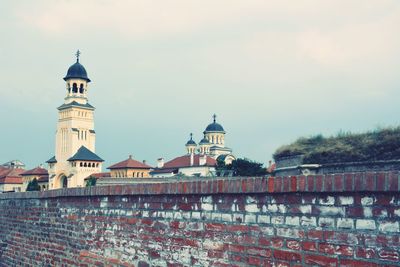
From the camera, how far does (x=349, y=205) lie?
3316mm

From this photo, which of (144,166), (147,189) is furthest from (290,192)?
(144,166)

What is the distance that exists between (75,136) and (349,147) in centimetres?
6155

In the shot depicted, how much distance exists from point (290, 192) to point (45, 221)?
5.48 metres

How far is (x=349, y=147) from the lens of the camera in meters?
15.5

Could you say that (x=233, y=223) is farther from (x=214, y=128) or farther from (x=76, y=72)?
(x=214, y=128)

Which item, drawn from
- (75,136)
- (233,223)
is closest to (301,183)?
A: (233,223)

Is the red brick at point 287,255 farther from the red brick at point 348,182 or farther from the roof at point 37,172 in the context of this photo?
the roof at point 37,172

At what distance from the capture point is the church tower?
227 ft

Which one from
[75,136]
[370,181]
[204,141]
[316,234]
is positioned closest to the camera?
[370,181]

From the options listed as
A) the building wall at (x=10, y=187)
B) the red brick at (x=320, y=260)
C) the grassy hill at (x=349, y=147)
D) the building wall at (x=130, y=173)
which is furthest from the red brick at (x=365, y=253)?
the building wall at (x=10, y=187)

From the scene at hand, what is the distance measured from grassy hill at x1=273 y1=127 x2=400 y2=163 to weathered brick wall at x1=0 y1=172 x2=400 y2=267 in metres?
10.3

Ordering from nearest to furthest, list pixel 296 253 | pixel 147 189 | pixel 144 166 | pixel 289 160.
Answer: pixel 296 253 → pixel 147 189 → pixel 289 160 → pixel 144 166

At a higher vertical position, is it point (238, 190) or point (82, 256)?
point (238, 190)

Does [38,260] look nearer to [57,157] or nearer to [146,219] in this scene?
[146,219]
